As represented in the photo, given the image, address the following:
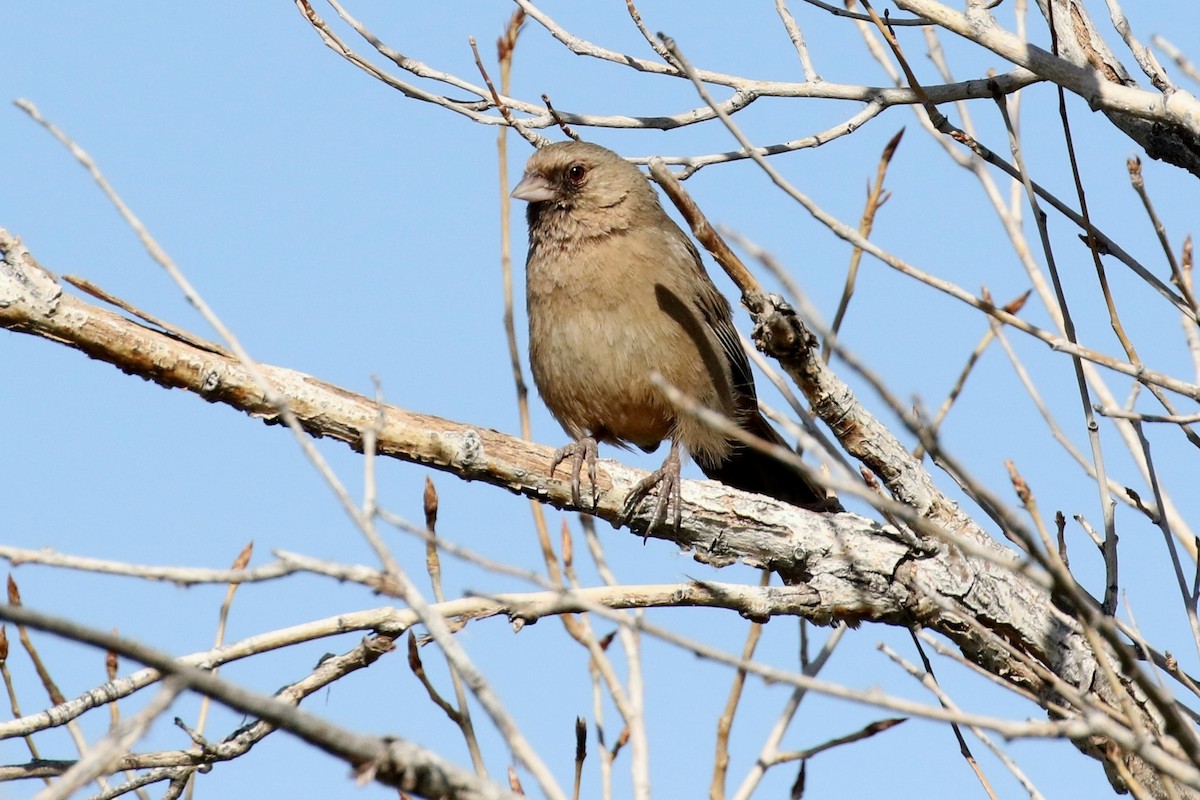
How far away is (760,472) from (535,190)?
1.79 meters

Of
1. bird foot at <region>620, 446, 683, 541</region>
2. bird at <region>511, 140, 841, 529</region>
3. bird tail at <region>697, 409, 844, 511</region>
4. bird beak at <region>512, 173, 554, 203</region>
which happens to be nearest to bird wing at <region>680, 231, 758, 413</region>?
bird at <region>511, 140, 841, 529</region>

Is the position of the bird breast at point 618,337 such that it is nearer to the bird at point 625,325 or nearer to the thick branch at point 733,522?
the bird at point 625,325

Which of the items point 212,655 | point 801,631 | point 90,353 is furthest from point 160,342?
point 801,631

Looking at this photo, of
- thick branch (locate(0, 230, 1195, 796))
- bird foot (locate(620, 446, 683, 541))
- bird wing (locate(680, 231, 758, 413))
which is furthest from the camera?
bird wing (locate(680, 231, 758, 413))

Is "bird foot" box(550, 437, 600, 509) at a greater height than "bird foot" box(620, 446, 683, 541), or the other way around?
"bird foot" box(550, 437, 600, 509)

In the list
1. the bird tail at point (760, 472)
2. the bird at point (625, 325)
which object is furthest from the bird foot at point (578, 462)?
the bird tail at point (760, 472)

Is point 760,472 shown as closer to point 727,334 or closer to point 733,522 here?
point 727,334

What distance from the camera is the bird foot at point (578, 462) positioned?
188 inches

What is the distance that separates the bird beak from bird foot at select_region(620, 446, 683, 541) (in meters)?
1.98

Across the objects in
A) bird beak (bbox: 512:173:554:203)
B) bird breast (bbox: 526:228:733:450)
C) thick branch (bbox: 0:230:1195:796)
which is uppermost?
bird beak (bbox: 512:173:554:203)

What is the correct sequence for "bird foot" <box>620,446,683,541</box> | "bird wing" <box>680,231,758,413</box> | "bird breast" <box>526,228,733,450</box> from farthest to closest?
1. "bird wing" <box>680,231,758,413</box>
2. "bird breast" <box>526,228,733,450</box>
3. "bird foot" <box>620,446,683,541</box>

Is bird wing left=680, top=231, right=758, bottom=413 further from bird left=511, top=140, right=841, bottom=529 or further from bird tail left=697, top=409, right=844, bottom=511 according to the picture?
bird tail left=697, top=409, right=844, bottom=511

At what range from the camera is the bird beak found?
6461mm

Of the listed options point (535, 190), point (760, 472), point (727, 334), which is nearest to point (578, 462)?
point (760, 472)
